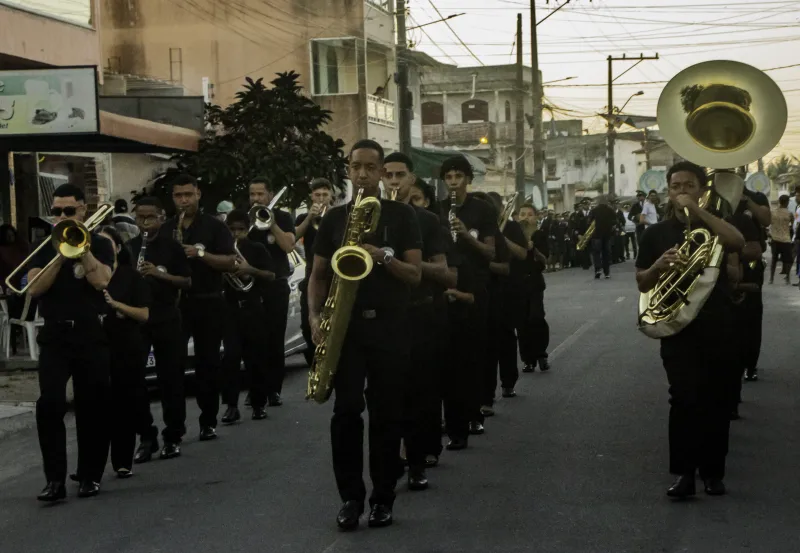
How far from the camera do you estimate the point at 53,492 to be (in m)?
8.44

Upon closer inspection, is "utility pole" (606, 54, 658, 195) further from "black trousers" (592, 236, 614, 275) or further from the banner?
the banner

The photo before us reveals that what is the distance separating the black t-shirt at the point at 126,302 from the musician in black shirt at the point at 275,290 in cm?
296

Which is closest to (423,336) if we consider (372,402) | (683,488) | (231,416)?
(372,402)

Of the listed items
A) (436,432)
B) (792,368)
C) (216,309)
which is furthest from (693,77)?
(792,368)

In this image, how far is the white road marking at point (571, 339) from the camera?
16047mm

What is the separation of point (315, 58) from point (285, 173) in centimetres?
2430

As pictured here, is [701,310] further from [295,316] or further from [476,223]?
[295,316]

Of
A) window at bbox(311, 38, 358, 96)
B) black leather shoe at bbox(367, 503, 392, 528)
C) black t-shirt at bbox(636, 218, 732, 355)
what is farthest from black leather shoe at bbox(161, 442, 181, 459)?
window at bbox(311, 38, 358, 96)

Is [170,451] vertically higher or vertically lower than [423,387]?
lower

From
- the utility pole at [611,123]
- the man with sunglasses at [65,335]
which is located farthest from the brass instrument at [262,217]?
the utility pole at [611,123]

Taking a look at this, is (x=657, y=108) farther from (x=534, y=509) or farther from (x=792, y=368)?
(x=792, y=368)

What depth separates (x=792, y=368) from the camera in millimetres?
13984

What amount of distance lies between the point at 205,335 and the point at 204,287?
35 cm

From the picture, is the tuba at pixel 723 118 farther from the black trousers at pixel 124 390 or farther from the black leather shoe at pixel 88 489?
the black leather shoe at pixel 88 489
